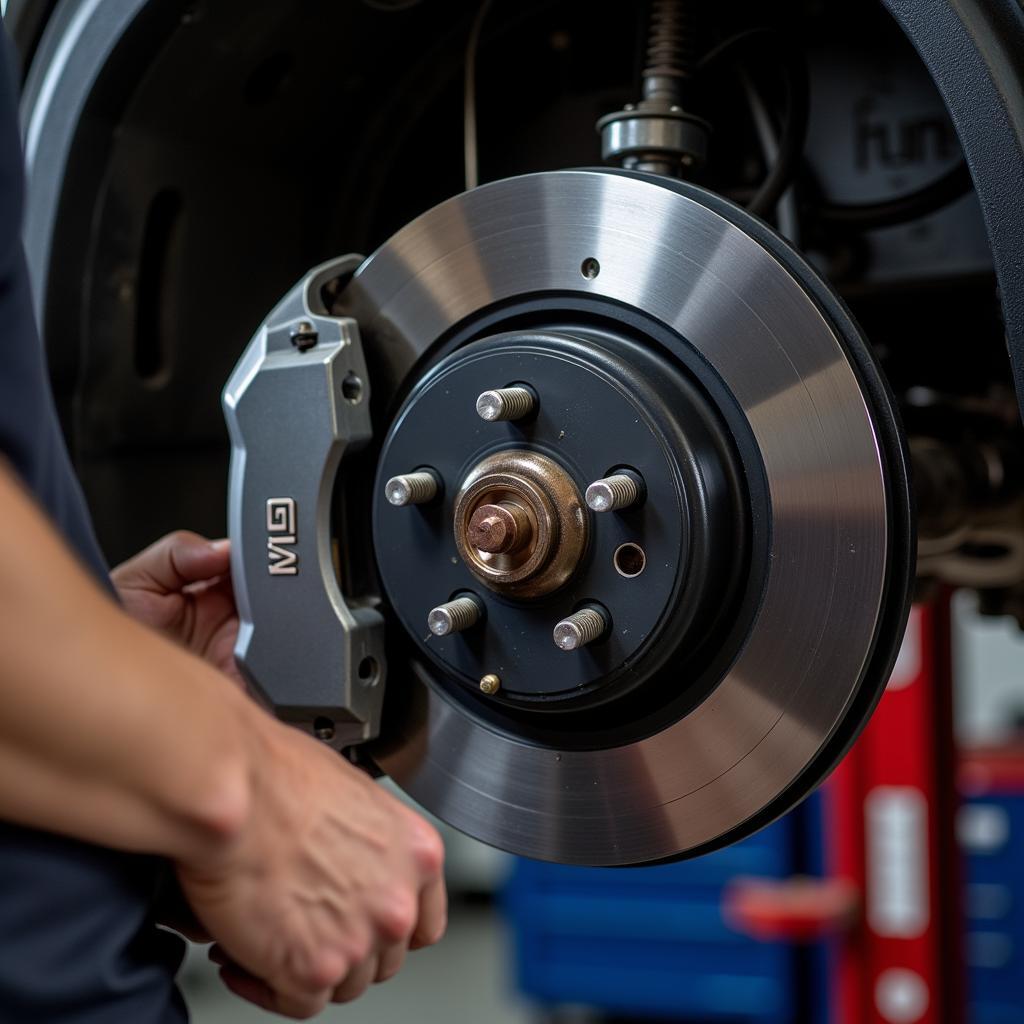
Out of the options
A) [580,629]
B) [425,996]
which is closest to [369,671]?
[580,629]

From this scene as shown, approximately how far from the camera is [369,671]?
656mm

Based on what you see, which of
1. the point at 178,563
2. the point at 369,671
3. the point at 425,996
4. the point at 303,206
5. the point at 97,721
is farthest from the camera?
the point at 425,996

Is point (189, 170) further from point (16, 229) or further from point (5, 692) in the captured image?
point (5, 692)

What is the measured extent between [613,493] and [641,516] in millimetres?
22

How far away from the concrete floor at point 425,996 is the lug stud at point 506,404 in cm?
304

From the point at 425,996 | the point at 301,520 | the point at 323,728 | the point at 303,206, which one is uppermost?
Result: the point at 303,206

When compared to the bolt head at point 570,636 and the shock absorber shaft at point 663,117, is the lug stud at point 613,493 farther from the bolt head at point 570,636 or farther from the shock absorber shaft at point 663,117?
the shock absorber shaft at point 663,117

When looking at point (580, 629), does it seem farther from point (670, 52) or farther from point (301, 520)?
point (670, 52)

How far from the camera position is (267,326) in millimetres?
663

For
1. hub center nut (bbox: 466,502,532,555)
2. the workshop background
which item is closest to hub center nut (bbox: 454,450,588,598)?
hub center nut (bbox: 466,502,532,555)

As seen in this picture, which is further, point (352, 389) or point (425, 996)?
point (425, 996)

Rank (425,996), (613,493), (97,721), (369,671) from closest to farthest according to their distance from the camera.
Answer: (97,721) → (613,493) → (369,671) → (425,996)

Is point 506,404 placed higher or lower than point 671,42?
lower

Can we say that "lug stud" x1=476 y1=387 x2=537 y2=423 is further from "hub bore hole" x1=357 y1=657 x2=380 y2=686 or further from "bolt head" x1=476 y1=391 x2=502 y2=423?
"hub bore hole" x1=357 y1=657 x2=380 y2=686
